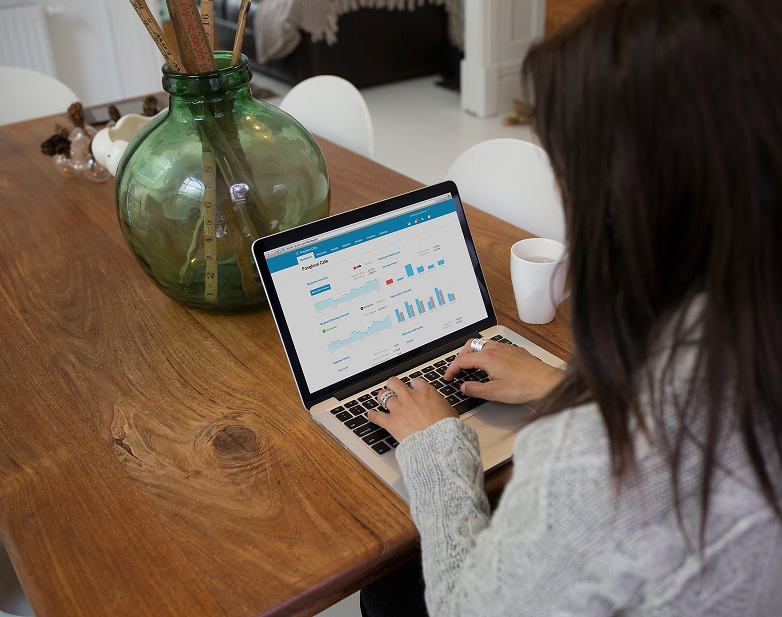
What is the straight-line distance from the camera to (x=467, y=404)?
950 millimetres

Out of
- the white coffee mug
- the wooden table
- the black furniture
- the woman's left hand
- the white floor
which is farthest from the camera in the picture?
the black furniture

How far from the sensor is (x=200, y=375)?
1.04 metres

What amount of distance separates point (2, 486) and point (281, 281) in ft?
1.24

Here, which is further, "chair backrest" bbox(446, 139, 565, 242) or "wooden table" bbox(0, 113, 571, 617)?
"chair backrest" bbox(446, 139, 565, 242)

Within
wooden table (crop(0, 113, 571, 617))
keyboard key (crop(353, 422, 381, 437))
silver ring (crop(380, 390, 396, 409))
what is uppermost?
silver ring (crop(380, 390, 396, 409))

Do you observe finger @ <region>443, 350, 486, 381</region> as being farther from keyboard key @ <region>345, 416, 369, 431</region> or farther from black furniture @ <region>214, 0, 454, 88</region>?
black furniture @ <region>214, 0, 454, 88</region>

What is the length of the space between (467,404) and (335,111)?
46.3 inches

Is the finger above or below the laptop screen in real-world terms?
below

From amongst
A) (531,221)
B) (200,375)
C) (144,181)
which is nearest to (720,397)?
(200,375)

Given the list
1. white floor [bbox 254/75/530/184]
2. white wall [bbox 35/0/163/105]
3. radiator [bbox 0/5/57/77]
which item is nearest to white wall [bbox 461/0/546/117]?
white floor [bbox 254/75/530/184]

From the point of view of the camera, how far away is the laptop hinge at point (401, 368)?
97cm

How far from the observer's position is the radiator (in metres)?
3.48

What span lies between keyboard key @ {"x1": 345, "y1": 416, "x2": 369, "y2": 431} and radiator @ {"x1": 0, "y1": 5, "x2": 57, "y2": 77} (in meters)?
3.30

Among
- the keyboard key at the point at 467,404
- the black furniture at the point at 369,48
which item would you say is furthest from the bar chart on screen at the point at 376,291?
the black furniture at the point at 369,48
